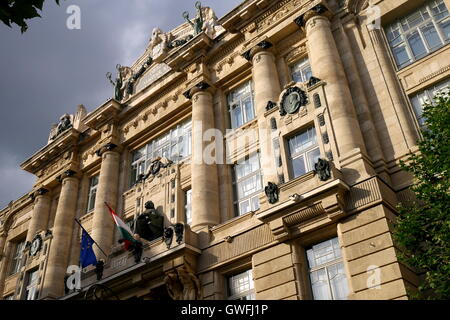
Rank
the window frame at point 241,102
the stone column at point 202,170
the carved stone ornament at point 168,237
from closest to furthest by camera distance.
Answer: the carved stone ornament at point 168,237 → the stone column at point 202,170 → the window frame at point 241,102

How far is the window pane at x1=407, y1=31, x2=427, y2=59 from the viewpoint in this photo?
2011 centimetres

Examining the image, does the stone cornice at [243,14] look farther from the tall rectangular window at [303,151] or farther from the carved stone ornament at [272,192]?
the carved stone ornament at [272,192]

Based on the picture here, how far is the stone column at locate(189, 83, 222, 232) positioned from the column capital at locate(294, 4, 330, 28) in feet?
20.7

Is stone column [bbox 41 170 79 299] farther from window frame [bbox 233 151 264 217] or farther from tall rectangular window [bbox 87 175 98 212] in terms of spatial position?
window frame [bbox 233 151 264 217]

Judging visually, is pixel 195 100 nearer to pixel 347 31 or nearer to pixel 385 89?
pixel 347 31

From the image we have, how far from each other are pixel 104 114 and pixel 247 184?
1362 cm

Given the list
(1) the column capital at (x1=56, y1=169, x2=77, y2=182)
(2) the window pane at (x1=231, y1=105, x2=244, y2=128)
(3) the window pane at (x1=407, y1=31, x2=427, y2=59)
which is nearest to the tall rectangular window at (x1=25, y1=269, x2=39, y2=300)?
(1) the column capital at (x1=56, y1=169, x2=77, y2=182)

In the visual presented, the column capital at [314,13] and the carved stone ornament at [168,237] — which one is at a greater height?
the column capital at [314,13]

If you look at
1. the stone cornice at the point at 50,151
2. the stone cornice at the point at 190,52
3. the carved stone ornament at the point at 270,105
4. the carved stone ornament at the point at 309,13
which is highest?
the stone cornice at the point at 190,52

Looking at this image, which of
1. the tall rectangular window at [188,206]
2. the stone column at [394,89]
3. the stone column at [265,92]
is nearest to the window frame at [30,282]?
the tall rectangular window at [188,206]

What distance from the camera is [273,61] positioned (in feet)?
80.0

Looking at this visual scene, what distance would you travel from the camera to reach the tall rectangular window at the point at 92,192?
3123 centimetres

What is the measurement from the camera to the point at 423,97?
62.8ft

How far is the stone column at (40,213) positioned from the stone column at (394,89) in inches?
950
